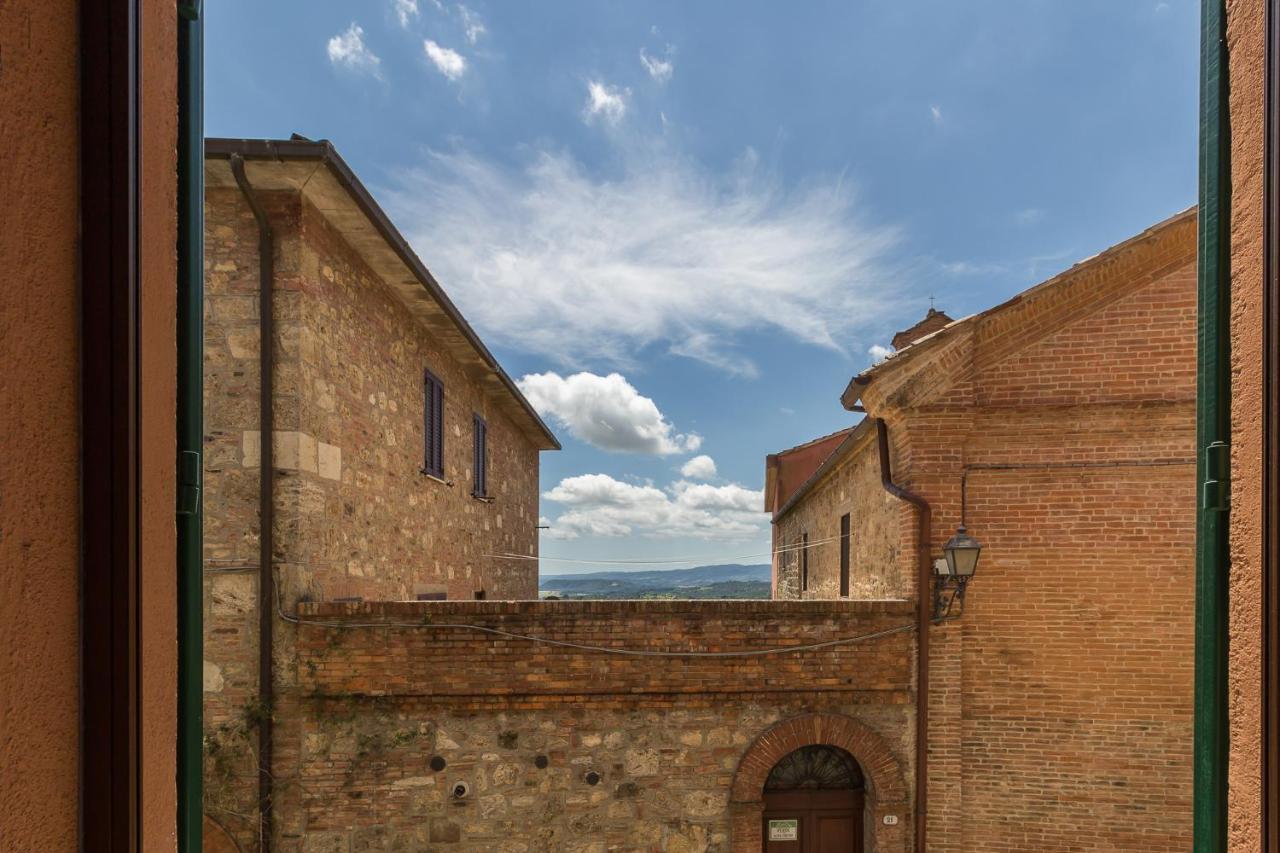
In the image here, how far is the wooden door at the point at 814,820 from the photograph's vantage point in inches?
257

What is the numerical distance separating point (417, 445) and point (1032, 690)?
7.60 metres

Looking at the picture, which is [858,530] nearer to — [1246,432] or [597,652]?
[597,652]

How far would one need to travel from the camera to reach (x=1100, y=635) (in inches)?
257

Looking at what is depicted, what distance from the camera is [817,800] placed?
6559 millimetres

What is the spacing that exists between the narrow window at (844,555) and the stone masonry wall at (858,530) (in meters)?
0.23

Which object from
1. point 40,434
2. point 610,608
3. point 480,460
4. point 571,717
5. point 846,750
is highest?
point 40,434

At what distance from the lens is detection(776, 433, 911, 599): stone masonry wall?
777cm

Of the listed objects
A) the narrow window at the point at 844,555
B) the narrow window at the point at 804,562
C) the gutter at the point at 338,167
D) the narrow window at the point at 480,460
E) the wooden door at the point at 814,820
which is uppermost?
the gutter at the point at 338,167

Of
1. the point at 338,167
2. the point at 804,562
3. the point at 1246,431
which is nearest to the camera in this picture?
the point at 1246,431

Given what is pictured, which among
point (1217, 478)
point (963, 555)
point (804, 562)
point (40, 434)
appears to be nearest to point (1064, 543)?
point (963, 555)

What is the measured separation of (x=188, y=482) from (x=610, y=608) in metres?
4.80

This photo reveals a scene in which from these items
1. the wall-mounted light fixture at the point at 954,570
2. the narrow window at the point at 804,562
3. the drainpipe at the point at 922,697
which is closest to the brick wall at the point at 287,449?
the drainpipe at the point at 922,697

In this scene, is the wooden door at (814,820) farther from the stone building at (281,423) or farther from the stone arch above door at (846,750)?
the stone building at (281,423)

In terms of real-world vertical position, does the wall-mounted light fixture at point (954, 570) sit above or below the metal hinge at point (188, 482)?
below
